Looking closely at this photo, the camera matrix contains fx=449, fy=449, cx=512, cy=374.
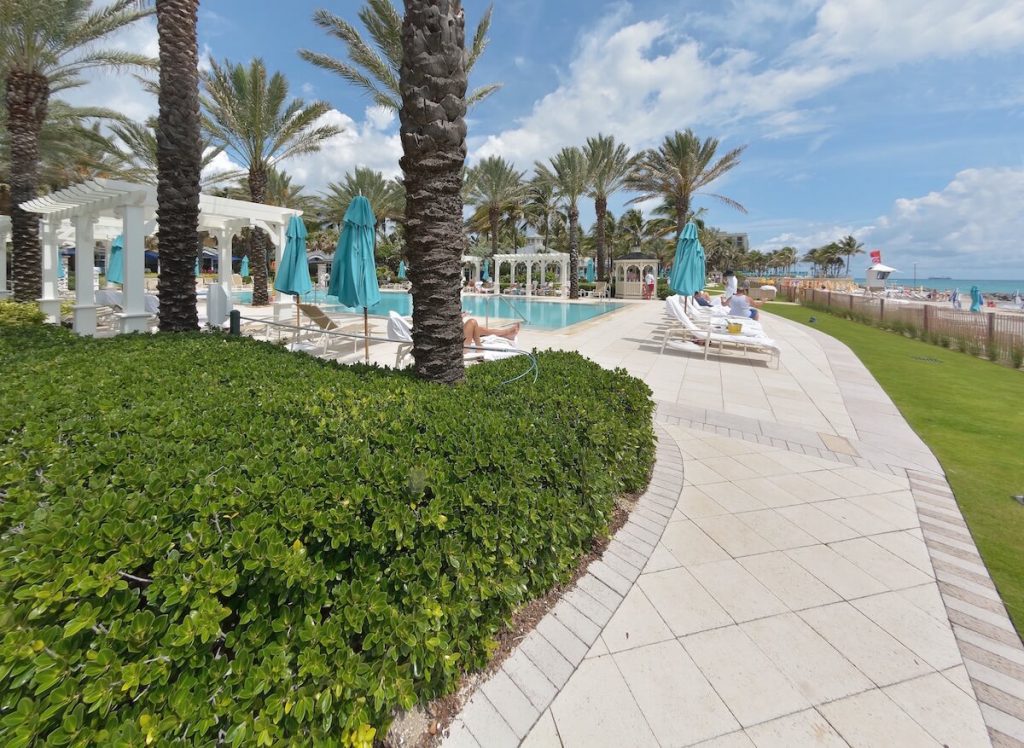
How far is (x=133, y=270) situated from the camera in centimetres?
838

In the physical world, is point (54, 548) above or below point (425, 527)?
above

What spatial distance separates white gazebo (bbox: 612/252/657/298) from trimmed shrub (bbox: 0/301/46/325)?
28.8 meters

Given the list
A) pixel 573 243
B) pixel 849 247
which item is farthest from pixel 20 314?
pixel 849 247

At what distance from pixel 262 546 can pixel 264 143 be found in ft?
64.9

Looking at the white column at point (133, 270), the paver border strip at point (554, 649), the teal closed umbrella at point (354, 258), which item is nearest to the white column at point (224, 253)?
the white column at point (133, 270)

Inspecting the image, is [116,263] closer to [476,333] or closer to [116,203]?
[116,203]

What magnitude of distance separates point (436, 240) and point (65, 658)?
11.1 ft

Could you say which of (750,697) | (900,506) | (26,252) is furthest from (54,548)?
(26,252)

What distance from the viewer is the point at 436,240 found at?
392 centimetres

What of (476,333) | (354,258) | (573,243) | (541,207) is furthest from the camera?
(541,207)

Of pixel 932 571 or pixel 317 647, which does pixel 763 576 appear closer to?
pixel 932 571

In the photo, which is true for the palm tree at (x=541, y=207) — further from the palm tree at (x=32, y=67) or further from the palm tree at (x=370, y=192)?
the palm tree at (x=32, y=67)

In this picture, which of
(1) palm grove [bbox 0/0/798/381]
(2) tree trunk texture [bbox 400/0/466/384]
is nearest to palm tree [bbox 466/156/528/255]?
(1) palm grove [bbox 0/0/798/381]

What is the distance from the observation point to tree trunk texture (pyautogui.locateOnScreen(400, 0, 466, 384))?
12.4ft
